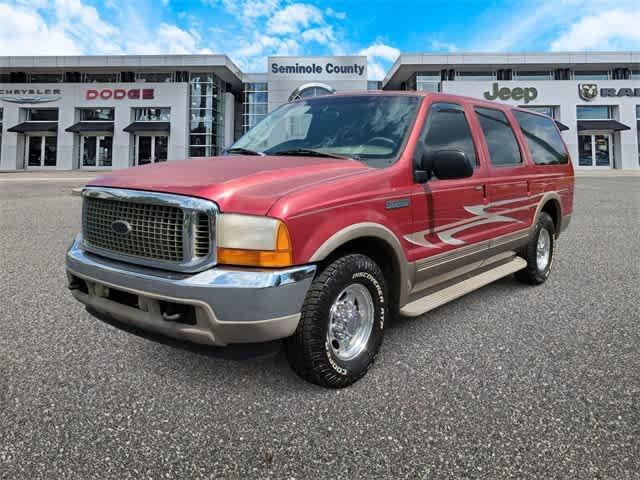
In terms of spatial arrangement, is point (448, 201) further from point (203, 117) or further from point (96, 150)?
point (96, 150)

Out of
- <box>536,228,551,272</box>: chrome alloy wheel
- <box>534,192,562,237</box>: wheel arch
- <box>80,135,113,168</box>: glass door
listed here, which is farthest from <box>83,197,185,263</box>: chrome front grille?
<box>80,135,113,168</box>: glass door

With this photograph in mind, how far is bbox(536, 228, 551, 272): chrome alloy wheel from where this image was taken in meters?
5.05

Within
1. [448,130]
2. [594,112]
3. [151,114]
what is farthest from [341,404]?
[594,112]

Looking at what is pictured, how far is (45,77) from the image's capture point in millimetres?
43375

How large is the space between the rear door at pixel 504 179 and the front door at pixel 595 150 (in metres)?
42.7

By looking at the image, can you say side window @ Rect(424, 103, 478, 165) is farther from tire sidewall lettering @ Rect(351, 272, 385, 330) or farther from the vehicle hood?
tire sidewall lettering @ Rect(351, 272, 385, 330)

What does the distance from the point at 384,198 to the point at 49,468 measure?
221 centimetres

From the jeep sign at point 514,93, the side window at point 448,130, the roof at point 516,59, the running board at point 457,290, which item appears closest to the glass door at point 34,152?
the roof at point 516,59

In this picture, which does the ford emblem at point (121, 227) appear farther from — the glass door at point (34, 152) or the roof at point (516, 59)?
the glass door at point (34, 152)

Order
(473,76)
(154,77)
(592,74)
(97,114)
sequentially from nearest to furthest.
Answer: (97,114) → (154,77) → (592,74) → (473,76)

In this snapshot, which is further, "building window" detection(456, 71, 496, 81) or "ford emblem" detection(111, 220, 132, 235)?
"building window" detection(456, 71, 496, 81)

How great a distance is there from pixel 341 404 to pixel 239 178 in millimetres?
1378

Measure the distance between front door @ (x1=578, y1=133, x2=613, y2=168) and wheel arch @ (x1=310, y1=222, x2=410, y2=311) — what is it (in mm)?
45015

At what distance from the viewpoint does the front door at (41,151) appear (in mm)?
40281
